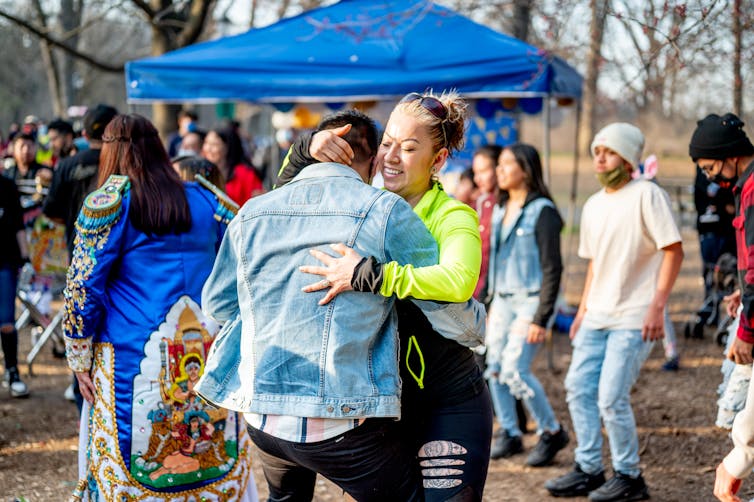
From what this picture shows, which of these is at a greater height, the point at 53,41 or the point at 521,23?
the point at 521,23

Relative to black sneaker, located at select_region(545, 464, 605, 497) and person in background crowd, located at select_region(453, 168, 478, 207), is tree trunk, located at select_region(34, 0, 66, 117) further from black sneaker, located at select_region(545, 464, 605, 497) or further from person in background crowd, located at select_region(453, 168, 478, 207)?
black sneaker, located at select_region(545, 464, 605, 497)

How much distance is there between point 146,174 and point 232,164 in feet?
12.7

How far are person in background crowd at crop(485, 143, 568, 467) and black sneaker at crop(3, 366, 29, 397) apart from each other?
355 centimetres

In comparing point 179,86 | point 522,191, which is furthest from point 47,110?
point 522,191

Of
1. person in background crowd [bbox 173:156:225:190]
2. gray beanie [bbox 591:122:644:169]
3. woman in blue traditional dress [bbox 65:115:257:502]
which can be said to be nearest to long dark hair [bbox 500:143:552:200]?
gray beanie [bbox 591:122:644:169]

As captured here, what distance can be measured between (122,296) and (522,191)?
270cm

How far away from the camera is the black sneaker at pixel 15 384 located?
6.39 meters

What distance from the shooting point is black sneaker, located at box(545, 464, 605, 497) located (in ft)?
14.9

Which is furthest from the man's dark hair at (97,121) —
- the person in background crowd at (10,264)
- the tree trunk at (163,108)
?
the tree trunk at (163,108)

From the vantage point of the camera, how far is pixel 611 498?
14.5 feet

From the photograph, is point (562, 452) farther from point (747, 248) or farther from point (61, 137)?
point (61, 137)

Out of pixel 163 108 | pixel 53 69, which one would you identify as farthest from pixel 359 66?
pixel 53 69

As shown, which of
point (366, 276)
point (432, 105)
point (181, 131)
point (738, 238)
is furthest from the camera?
point (181, 131)

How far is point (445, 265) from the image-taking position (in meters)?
2.35
